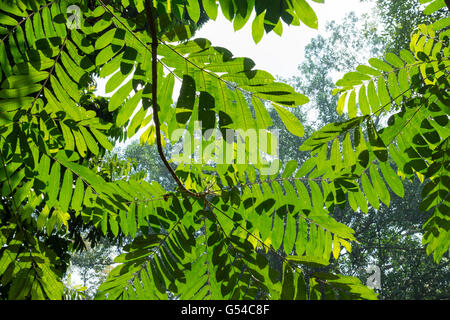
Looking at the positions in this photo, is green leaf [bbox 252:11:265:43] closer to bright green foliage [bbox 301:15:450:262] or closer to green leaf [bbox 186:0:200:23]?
green leaf [bbox 186:0:200:23]

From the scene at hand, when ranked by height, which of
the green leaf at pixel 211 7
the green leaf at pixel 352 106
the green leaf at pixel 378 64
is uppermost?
the green leaf at pixel 378 64

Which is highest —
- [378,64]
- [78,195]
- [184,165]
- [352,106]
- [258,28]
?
[378,64]

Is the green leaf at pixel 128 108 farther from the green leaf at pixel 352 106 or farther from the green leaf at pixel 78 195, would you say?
the green leaf at pixel 352 106

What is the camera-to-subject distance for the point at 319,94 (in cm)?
2236

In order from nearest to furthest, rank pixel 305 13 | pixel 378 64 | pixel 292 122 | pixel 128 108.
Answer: pixel 305 13, pixel 292 122, pixel 128 108, pixel 378 64

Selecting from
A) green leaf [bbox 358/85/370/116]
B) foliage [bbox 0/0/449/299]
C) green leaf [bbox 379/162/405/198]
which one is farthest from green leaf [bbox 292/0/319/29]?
green leaf [bbox 358/85/370/116]

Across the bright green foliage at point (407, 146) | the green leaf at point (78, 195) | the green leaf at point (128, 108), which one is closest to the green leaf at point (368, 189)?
the bright green foliage at point (407, 146)

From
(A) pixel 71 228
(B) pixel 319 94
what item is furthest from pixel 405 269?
(A) pixel 71 228

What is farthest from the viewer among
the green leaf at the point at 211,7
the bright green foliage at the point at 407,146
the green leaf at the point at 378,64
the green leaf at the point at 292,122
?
the green leaf at the point at 378,64

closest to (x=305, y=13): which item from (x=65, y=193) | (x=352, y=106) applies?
(x=352, y=106)

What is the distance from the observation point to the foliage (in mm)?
1194

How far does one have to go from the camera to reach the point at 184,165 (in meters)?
1.77

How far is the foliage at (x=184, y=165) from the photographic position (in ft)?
3.92

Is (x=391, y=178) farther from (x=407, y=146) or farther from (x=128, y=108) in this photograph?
(x=128, y=108)
